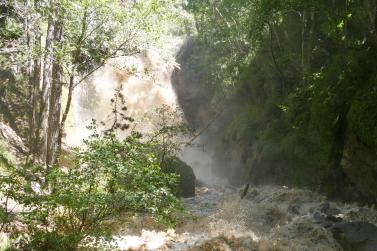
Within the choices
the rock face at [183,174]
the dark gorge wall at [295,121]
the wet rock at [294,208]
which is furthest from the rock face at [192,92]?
the wet rock at [294,208]

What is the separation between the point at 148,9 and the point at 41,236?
7.29m

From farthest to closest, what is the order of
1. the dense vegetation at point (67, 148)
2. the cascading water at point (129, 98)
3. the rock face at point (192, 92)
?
the rock face at point (192, 92), the cascading water at point (129, 98), the dense vegetation at point (67, 148)

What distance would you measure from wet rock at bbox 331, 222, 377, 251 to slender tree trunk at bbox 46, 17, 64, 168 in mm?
7521

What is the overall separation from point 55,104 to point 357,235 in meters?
8.55

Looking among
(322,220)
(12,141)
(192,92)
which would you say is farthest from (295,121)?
(192,92)

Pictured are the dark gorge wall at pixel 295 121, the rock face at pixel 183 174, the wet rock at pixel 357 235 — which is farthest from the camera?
the rock face at pixel 183 174

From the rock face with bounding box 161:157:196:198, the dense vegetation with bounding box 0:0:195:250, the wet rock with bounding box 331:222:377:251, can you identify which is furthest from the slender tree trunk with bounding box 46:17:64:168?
the wet rock with bounding box 331:222:377:251

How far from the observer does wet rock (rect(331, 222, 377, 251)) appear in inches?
338

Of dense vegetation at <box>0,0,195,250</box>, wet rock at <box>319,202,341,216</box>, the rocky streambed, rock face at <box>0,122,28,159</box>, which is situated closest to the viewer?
dense vegetation at <box>0,0,195,250</box>

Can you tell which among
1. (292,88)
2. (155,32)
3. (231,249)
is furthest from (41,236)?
(292,88)

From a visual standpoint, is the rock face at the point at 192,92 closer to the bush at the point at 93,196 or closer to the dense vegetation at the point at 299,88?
the dense vegetation at the point at 299,88

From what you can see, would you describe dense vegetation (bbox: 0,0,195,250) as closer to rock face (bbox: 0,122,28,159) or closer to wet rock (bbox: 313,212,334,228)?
rock face (bbox: 0,122,28,159)

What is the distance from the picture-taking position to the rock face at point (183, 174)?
1645 cm

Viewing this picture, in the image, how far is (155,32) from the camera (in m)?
11.7
